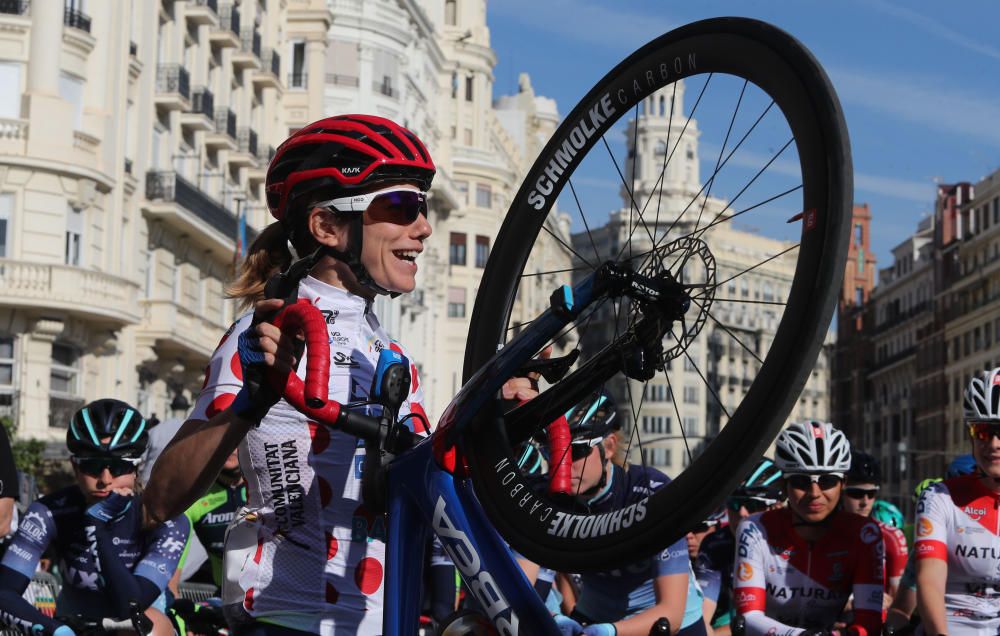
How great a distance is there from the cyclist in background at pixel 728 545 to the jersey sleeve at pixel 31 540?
13.2 ft

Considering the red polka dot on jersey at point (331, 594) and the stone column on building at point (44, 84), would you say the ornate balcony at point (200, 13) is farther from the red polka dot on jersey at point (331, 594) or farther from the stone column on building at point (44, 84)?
the red polka dot on jersey at point (331, 594)

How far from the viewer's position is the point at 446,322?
293 ft

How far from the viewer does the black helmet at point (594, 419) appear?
20.0 feet

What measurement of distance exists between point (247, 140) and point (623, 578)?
154 ft

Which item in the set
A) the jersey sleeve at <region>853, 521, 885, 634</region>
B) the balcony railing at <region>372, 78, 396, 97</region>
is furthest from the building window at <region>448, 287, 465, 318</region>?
the jersey sleeve at <region>853, 521, 885, 634</region>

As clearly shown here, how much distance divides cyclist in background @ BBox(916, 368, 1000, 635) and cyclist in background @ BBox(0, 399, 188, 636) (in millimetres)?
3279

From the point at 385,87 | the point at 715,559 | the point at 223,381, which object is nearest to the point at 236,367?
the point at 223,381

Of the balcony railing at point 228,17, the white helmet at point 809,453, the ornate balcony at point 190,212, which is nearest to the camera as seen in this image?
the white helmet at point 809,453

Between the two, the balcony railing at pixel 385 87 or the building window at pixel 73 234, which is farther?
the balcony railing at pixel 385 87

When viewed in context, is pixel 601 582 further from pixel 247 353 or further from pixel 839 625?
pixel 247 353

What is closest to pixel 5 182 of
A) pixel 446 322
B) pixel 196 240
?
pixel 196 240

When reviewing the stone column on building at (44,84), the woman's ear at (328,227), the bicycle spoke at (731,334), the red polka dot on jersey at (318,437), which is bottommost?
the red polka dot on jersey at (318,437)

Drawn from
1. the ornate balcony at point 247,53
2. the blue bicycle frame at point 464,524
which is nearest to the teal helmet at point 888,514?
the blue bicycle frame at point 464,524

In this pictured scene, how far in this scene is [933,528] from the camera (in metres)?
7.60
